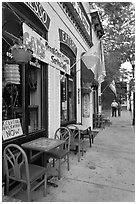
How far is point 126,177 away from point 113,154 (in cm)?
152

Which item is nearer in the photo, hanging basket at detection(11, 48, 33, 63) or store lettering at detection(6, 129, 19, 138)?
hanging basket at detection(11, 48, 33, 63)

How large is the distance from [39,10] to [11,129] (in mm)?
2604

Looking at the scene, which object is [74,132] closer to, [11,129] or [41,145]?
[41,145]

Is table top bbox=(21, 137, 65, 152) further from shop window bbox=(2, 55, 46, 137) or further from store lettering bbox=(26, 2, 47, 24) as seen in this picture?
store lettering bbox=(26, 2, 47, 24)

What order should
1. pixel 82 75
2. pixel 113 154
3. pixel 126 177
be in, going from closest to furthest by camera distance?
pixel 126 177 → pixel 113 154 → pixel 82 75

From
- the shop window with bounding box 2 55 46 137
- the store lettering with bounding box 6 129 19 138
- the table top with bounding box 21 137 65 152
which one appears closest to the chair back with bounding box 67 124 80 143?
the shop window with bounding box 2 55 46 137

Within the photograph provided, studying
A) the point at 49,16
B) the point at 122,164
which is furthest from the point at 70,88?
the point at 122,164

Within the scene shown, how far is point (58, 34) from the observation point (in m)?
4.66

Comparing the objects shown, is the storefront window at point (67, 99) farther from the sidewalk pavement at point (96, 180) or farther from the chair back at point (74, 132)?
the sidewalk pavement at point (96, 180)

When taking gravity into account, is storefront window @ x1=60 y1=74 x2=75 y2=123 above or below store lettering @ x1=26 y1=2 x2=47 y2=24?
below

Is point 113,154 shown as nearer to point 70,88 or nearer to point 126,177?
point 126,177

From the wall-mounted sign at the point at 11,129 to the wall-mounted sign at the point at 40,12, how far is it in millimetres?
Answer: 2246

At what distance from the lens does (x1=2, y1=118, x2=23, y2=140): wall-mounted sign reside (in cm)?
278

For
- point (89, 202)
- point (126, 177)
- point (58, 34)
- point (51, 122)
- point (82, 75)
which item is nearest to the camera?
point (89, 202)
